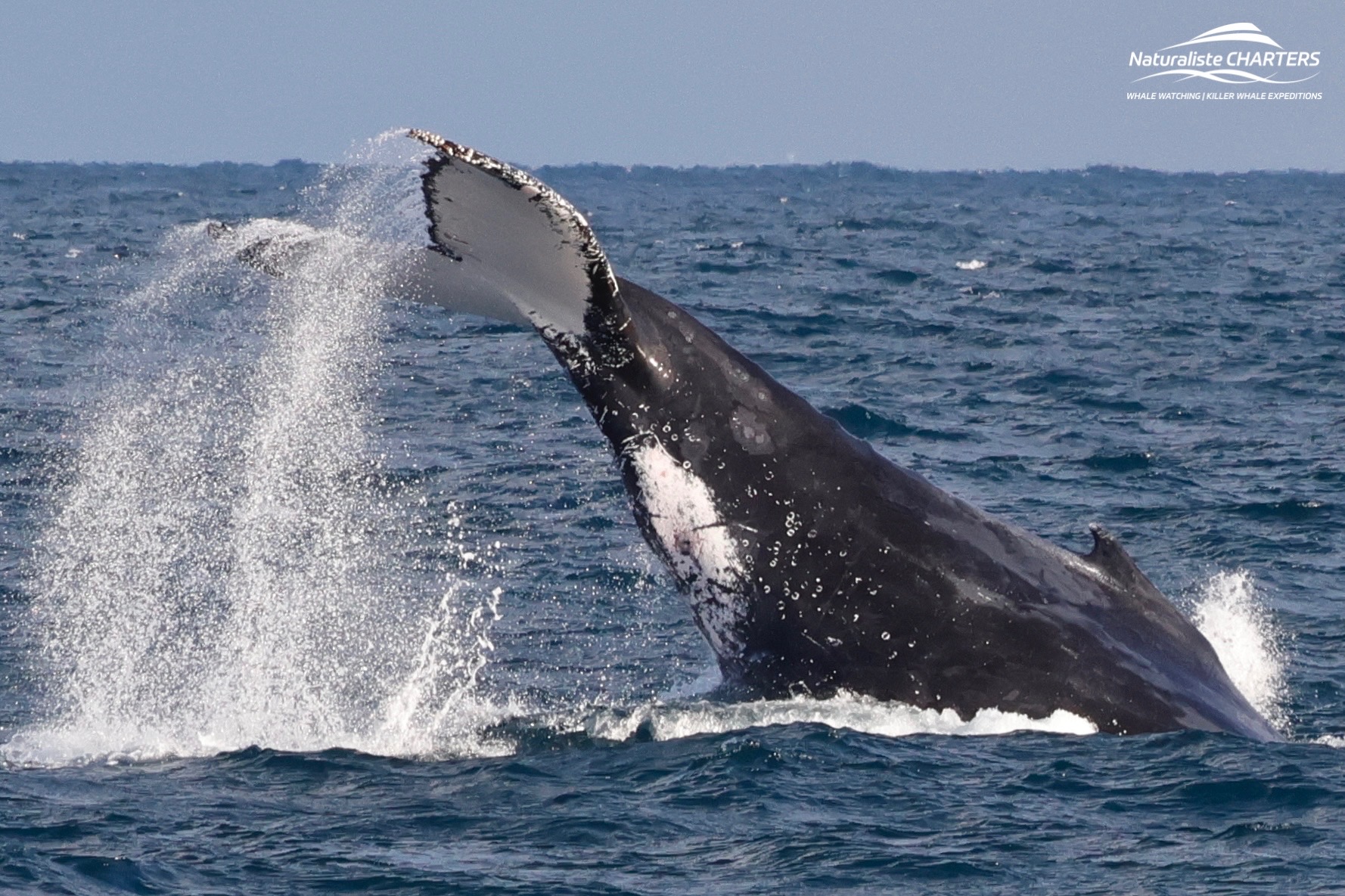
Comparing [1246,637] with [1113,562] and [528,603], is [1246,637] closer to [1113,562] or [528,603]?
[1113,562]

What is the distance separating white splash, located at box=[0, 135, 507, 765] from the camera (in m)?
8.93

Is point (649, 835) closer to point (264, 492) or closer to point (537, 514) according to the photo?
point (537, 514)

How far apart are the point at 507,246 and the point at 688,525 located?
1607mm

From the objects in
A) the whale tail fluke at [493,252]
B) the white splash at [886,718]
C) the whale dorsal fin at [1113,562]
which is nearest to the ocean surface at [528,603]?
the white splash at [886,718]

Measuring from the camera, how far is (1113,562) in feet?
29.2

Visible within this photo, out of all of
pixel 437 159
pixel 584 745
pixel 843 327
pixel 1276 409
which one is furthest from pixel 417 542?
pixel 843 327

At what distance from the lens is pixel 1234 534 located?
16156 millimetres

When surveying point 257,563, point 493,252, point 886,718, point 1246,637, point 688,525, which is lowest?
point 1246,637

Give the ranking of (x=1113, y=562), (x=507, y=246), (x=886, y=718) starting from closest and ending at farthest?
(x=507, y=246) → (x=886, y=718) → (x=1113, y=562)

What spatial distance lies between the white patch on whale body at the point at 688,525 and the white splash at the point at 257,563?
1.46 meters

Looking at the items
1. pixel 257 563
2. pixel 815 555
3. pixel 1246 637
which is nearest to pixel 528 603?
pixel 257 563

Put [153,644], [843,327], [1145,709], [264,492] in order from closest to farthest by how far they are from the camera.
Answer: [1145,709] < [153,644] < [264,492] < [843,327]

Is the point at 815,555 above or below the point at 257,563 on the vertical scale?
above

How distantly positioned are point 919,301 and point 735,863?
86.5 feet
